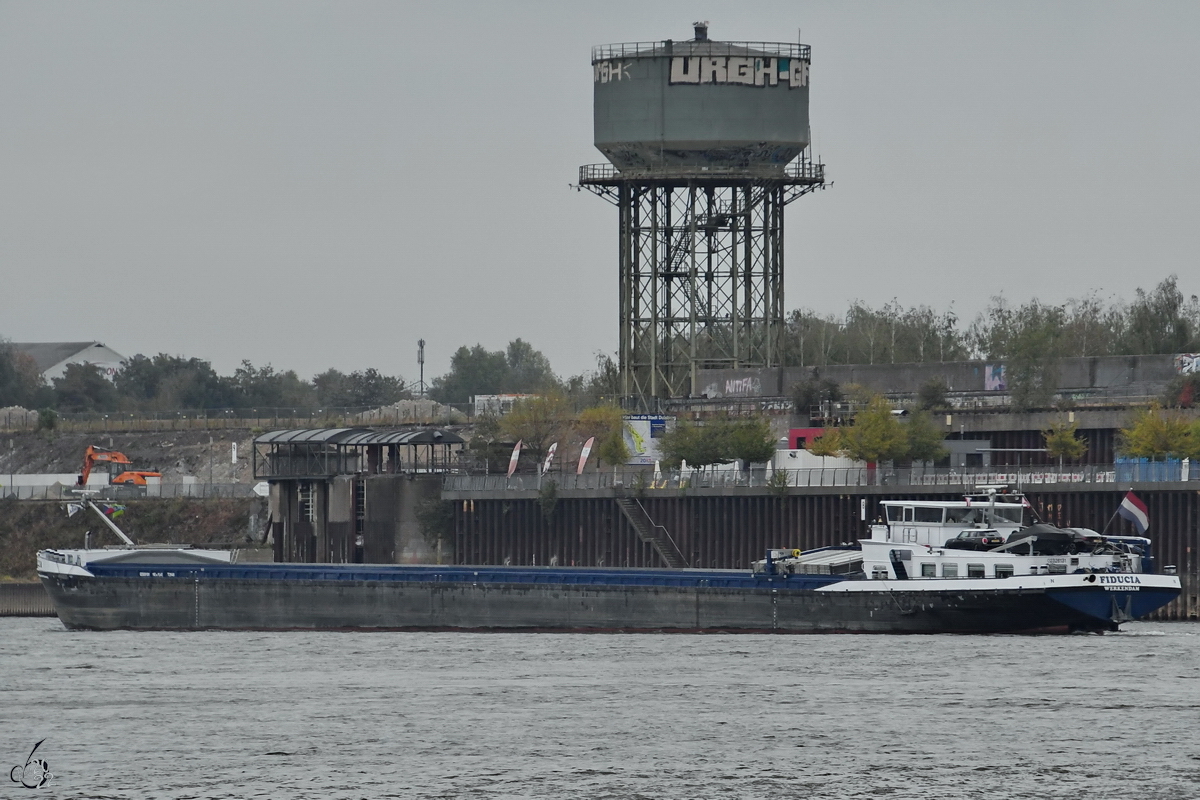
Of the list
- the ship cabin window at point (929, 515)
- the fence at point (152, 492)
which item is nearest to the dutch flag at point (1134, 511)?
the ship cabin window at point (929, 515)

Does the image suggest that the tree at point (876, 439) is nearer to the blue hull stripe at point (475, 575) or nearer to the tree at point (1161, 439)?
the tree at point (1161, 439)

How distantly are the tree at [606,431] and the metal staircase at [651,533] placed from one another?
12196mm

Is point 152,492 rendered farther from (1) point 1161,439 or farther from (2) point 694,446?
(1) point 1161,439

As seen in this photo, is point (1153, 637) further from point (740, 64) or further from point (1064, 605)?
point (740, 64)

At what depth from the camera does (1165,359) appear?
404ft

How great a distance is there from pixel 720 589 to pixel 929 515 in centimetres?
811

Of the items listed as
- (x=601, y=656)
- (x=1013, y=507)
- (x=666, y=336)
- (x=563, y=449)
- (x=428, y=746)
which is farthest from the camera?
(x=666, y=336)

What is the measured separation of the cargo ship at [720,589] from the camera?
81.2 meters

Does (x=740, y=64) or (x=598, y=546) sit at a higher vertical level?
(x=740, y=64)

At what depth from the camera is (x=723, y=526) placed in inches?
4286

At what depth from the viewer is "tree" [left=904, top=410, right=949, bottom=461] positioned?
11350 centimetres

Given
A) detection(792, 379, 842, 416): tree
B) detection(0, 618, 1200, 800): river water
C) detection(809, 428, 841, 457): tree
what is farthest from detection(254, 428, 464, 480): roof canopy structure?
detection(0, 618, 1200, 800): river water

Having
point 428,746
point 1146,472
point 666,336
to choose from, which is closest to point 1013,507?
point 1146,472

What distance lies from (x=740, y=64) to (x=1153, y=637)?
62.8 metres
